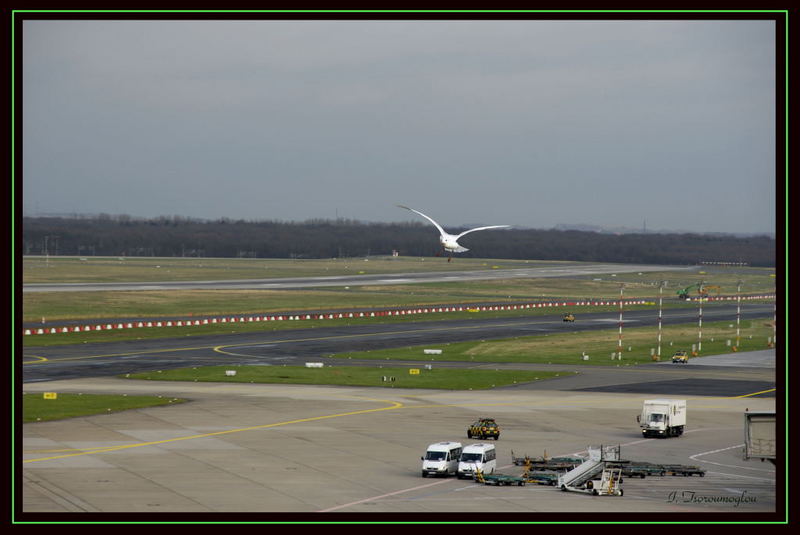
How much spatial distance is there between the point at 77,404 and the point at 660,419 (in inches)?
1803

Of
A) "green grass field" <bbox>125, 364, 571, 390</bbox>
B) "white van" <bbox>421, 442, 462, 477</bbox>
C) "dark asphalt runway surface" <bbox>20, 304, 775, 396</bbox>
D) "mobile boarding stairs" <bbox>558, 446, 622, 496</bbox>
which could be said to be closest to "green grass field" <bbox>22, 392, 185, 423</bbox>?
"dark asphalt runway surface" <bbox>20, 304, 775, 396</bbox>

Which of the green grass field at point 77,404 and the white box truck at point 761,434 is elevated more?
the white box truck at point 761,434

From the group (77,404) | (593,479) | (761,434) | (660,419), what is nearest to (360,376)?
(77,404)

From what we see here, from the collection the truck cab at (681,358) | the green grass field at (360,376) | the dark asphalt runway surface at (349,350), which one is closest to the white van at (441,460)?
the green grass field at (360,376)

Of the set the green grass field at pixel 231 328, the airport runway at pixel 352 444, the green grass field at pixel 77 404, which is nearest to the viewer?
the airport runway at pixel 352 444

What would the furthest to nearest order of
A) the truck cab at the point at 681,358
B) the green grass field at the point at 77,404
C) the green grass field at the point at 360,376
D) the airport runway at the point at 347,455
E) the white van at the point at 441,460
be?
the truck cab at the point at 681,358 < the green grass field at the point at 360,376 < the green grass field at the point at 77,404 < the white van at the point at 441,460 < the airport runway at the point at 347,455

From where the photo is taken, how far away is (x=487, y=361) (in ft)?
414

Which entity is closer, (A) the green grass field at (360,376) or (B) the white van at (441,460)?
(B) the white van at (441,460)

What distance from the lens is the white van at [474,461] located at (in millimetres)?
65125

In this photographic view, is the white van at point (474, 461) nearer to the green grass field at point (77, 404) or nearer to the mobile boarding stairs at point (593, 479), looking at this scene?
the mobile boarding stairs at point (593, 479)

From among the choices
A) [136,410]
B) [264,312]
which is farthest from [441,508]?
[264,312]

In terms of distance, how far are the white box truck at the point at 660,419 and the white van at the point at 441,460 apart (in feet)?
64.4
